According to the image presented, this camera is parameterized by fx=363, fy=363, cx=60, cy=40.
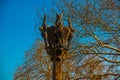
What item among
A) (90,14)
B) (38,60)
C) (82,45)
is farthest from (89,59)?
(38,60)

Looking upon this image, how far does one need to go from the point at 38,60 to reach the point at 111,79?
2013 cm

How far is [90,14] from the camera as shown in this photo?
24.5 metres

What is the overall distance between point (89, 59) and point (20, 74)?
20786 mm

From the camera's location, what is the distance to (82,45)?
24.8 m

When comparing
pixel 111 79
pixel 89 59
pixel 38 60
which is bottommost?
pixel 111 79

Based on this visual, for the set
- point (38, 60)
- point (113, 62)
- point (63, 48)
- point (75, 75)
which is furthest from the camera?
point (38, 60)

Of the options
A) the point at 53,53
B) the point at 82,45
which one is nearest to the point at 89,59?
the point at 82,45

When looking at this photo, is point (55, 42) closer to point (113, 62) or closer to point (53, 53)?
point (53, 53)

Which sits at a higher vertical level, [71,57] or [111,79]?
[71,57]

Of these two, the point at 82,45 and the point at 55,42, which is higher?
the point at 82,45

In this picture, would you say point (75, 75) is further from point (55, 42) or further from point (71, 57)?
point (55, 42)

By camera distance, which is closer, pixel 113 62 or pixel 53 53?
pixel 53 53

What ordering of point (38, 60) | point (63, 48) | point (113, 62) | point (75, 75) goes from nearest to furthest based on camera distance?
1. point (63, 48)
2. point (113, 62)
3. point (75, 75)
4. point (38, 60)

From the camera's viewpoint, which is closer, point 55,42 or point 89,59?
point 55,42
